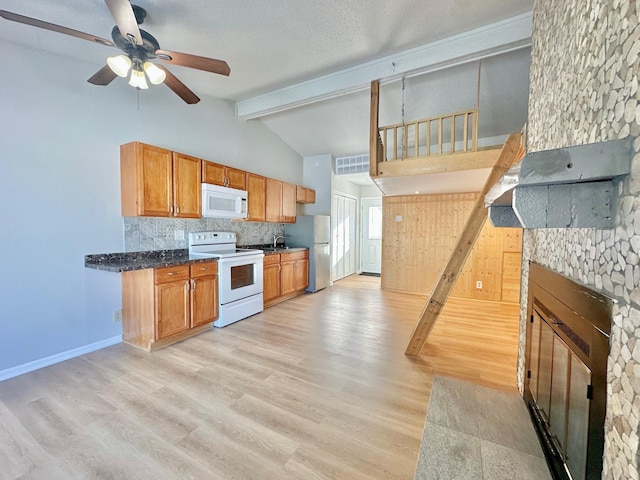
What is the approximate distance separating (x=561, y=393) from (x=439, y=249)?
414cm

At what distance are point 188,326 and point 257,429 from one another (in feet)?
5.86

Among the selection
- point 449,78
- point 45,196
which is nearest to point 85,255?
point 45,196

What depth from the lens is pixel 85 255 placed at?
273 centimetres

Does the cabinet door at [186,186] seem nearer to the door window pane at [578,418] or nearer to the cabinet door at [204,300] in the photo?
the cabinet door at [204,300]

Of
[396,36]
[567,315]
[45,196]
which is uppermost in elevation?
[396,36]

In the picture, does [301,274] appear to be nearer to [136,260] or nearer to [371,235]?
[136,260]

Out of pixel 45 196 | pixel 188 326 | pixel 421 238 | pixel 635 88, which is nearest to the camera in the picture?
pixel 635 88

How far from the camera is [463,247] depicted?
99.0 inches

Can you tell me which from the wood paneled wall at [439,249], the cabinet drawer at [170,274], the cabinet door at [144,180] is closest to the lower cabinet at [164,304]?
the cabinet drawer at [170,274]

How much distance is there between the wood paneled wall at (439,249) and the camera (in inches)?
179

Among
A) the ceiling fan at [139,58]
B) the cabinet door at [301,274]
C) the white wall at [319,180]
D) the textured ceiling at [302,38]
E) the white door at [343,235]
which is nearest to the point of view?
the ceiling fan at [139,58]

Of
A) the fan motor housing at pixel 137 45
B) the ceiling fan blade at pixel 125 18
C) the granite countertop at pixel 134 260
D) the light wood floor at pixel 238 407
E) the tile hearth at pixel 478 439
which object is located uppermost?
the fan motor housing at pixel 137 45

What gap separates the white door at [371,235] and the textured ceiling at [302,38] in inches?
141

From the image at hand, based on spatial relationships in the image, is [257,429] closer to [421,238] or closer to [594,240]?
[594,240]
